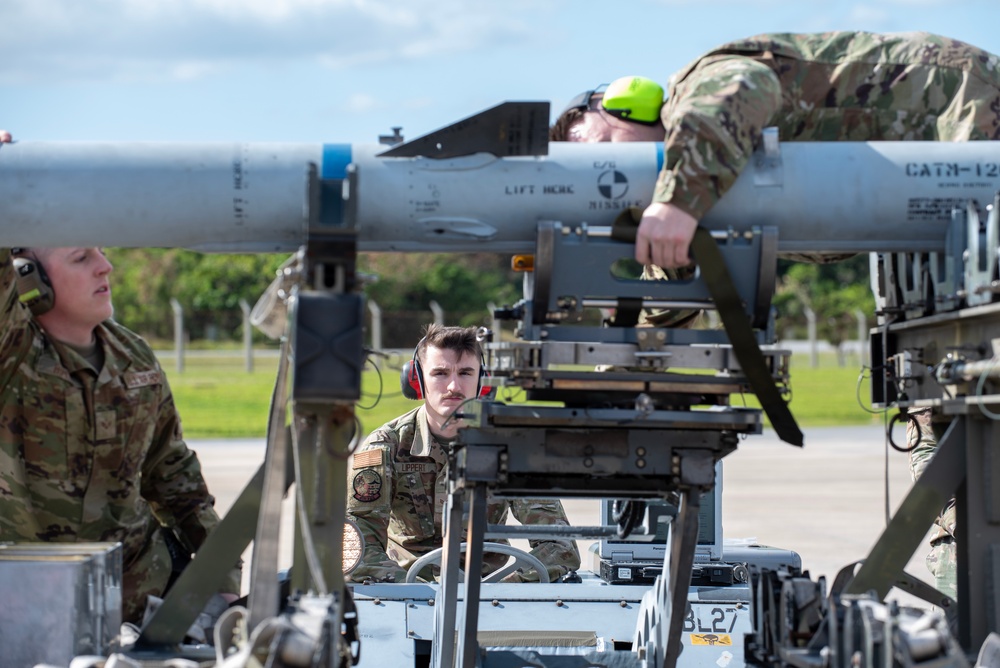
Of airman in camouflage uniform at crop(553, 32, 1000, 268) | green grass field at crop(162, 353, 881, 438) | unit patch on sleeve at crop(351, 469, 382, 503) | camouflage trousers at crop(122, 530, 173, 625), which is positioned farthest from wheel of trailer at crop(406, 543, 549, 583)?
green grass field at crop(162, 353, 881, 438)

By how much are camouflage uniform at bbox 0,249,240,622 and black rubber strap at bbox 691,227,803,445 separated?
2171 mm

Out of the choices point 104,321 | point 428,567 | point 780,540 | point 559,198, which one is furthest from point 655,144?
point 780,540

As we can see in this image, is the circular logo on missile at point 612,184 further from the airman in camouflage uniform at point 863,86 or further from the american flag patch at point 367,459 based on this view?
the american flag patch at point 367,459

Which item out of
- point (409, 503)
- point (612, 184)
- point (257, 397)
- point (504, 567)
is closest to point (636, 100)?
point (612, 184)

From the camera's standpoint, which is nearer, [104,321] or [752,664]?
[752,664]

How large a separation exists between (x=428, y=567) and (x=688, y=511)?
7.67ft

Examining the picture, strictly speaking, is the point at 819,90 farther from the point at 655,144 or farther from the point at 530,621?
the point at 530,621

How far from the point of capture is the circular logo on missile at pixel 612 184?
441cm

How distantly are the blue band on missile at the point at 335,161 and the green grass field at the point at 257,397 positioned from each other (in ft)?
50.7

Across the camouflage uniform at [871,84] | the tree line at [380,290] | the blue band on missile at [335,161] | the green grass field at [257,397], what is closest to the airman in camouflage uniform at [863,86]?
the camouflage uniform at [871,84]

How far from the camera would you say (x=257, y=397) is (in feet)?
86.5

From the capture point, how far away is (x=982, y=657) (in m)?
4.06

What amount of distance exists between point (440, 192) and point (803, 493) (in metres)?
12.6

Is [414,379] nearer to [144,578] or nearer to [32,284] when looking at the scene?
[144,578]
